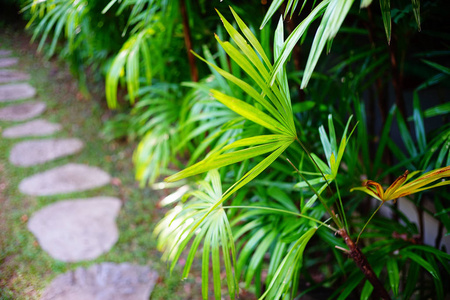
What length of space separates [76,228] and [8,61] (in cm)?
99

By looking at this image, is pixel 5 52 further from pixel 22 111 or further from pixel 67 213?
pixel 67 213

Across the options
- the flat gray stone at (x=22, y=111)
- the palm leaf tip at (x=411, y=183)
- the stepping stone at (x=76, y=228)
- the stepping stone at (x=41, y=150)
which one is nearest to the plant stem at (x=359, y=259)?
the palm leaf tip at (x=411, y=183)

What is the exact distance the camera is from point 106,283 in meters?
1.37

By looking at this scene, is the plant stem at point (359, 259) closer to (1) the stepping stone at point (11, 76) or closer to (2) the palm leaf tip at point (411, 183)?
(2) the palm leaf tip at point (411, 183)

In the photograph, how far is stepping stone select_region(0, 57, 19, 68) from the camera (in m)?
1.75

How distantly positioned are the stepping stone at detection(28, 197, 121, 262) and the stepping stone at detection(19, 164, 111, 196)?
10 centimetres

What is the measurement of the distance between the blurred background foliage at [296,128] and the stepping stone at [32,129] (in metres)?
0.64

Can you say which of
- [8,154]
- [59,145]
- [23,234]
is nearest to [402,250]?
[23,234]

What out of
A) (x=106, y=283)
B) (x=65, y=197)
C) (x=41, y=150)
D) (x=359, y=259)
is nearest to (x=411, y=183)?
(x=359, y=259)

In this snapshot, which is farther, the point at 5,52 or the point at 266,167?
the point at 5,52

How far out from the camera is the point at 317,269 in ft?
5.68

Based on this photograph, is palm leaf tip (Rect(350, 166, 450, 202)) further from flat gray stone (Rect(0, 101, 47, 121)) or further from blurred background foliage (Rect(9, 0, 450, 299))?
flat gray stone (Rect(0, 101, 47, 121))

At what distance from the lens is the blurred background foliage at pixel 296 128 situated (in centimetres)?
77

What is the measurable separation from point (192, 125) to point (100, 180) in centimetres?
95
